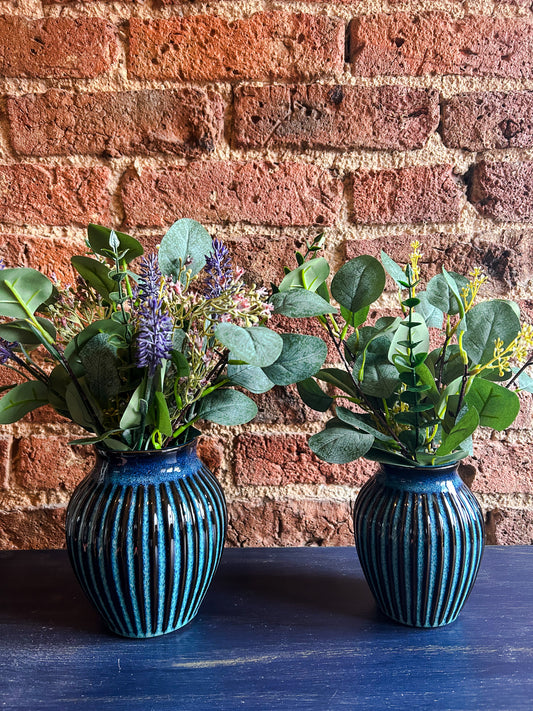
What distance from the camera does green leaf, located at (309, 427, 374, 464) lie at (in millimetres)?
585

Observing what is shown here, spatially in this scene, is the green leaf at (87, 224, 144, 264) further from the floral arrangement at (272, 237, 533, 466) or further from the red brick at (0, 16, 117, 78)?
the red brick at (0, 16, 117, 78)

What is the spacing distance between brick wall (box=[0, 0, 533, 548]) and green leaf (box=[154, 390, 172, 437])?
0.29 meters

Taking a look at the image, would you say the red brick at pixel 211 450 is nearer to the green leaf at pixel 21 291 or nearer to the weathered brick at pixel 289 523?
the weathered brick at pixel 289 523

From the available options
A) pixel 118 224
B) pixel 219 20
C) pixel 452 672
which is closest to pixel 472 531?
pixel 452 672

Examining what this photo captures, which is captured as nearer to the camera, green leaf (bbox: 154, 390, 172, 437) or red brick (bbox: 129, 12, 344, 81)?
green leaf (bbox: 154, 390, 172, 437)

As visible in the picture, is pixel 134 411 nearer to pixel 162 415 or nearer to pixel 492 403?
pixel 162 415

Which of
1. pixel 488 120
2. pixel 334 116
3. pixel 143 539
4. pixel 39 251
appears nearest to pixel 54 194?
pixel 39 251

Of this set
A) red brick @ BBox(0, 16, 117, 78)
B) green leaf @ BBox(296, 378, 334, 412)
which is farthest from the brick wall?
green leaf @ BBox(296, 378, 334, 412)

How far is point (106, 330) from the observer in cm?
53

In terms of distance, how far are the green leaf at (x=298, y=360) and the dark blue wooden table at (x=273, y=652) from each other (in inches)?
10.9

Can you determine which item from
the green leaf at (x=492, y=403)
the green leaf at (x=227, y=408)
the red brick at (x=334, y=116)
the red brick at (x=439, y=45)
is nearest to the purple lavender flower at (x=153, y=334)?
the green leaf at (x=227, y=408)

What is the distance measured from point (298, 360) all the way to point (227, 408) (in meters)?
0.09

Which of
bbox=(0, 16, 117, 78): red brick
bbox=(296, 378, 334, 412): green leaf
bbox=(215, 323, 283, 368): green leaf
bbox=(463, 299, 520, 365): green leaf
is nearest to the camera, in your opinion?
bbox=(215, 323, 283, 368): green leaf

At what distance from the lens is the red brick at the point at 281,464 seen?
0.83 metres
